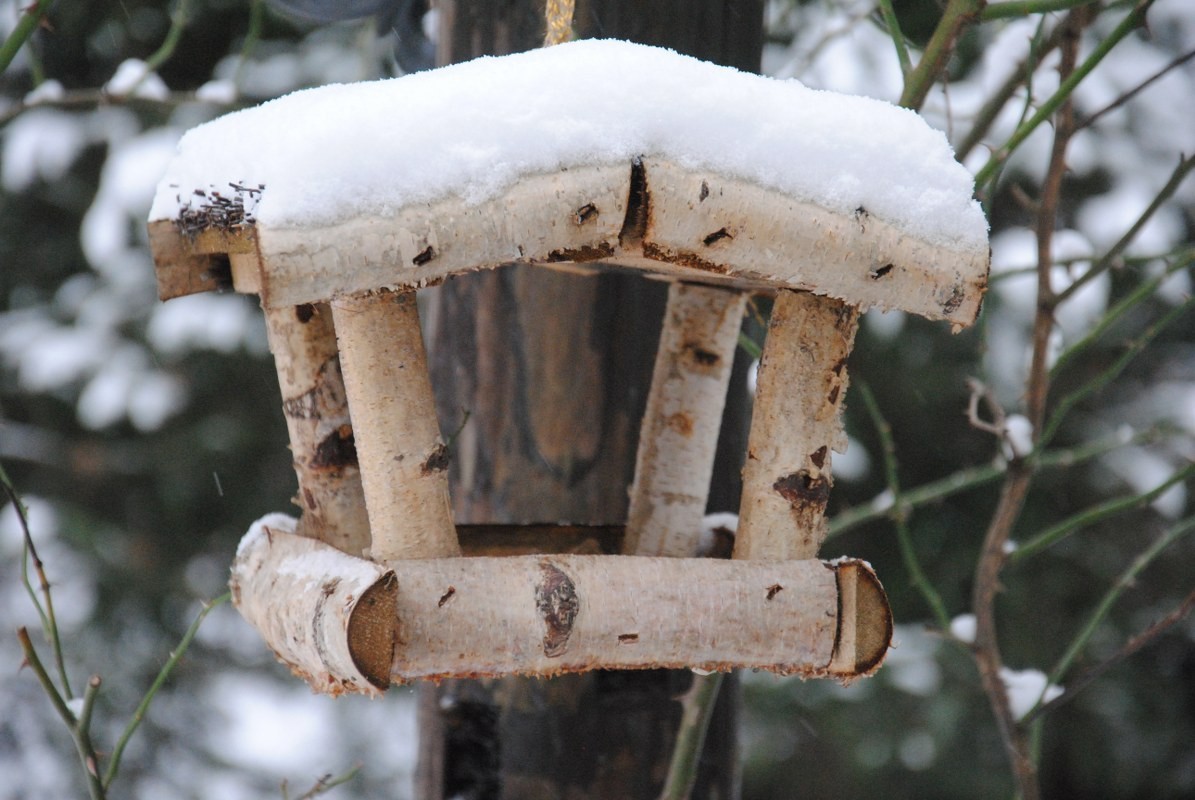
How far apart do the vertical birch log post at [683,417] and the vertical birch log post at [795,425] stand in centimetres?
15

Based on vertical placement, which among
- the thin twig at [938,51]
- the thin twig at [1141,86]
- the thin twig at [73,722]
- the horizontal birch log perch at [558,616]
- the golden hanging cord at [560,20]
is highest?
the golden hanging cord at [560,20]

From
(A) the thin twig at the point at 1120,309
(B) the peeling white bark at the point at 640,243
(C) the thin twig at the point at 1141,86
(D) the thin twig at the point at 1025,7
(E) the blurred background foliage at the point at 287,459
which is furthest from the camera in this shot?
(E) the blurred background foliage at the point at 287,459

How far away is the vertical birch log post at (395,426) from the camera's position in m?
0.89

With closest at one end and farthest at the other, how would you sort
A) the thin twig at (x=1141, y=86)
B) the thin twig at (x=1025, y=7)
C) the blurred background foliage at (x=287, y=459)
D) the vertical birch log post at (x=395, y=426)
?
1. the vertical birch log post at (x=395, y=426)
2. the thin twig at (x=1025, y=7)
3. the thin twig at (x=1141, y=86)
4. the blurred background foliage at (x=287, y=459)

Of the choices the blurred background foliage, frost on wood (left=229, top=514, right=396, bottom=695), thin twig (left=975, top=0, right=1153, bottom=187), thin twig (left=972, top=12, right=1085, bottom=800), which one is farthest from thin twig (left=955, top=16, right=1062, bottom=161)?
the blurred background foliage

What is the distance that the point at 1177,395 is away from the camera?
344cm

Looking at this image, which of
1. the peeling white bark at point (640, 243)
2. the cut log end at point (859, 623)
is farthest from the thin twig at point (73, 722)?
the cut log end at point (859, 623)

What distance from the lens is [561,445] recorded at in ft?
4.68

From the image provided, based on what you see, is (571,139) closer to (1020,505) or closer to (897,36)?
(897,36)

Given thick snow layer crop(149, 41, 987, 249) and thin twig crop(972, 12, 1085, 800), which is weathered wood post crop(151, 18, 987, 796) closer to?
thick snow layer crop(149, 41, 987, 249)

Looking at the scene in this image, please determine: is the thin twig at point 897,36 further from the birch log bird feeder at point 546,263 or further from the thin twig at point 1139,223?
the thin twig at point 1139,223

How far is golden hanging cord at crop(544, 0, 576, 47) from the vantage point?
1.04m

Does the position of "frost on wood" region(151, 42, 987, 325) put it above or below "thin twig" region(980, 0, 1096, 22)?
below

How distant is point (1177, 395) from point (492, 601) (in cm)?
315
